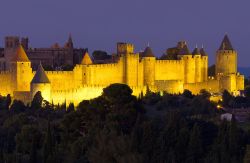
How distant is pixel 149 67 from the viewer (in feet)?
217

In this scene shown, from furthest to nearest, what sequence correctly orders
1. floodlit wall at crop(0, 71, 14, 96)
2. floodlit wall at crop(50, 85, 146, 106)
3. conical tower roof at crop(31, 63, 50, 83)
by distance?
floodlit wall at crop(0, 71, 14, 96) < floodlit wall at crop(50, 85, 146, 106) < conical tower roof at crop(31, 63, 50, 83)

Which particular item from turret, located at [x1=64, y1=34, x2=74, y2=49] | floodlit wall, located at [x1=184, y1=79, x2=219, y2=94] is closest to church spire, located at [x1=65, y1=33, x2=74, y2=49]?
turret, located at [x1=64, y1=34, x2=74, y2=49]

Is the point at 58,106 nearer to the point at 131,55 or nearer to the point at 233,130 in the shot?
the point at 131,55

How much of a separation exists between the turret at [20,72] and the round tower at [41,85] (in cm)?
112

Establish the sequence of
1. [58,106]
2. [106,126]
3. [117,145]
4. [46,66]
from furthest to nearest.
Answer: [46,66], [58,106], [106,126], [117,145]

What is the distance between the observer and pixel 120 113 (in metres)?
45.7

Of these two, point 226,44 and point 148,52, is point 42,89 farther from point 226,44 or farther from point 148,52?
point 226,44

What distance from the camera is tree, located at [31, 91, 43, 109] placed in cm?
5675

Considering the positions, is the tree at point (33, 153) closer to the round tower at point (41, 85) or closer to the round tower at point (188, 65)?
the round tower at point (41, 85)

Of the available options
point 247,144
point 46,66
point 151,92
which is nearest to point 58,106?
point 151,92

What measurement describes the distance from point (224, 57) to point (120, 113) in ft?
83.6

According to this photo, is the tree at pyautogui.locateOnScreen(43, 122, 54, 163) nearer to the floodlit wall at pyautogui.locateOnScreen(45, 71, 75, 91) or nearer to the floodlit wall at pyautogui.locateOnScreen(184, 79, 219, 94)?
the floodlit wall at pyautogui.locateOnScreen(45, 71, 75, 91)

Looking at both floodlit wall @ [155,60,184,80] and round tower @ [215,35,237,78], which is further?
round tower @ [215,35,237,78]

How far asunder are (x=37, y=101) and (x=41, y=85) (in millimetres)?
2213
